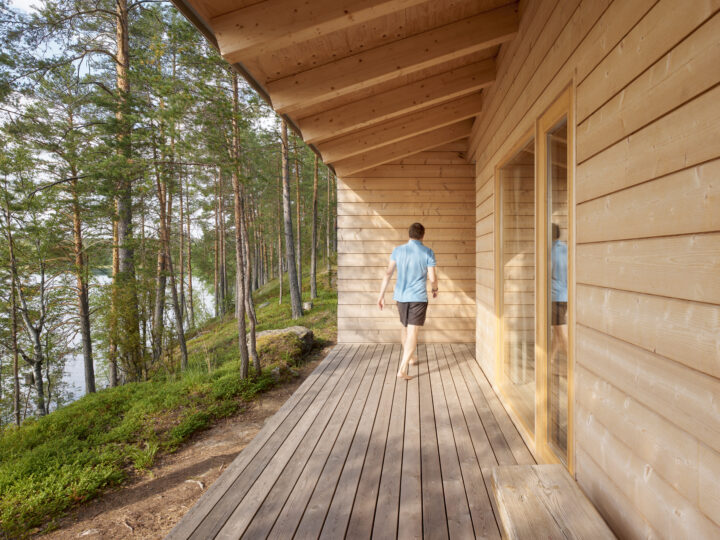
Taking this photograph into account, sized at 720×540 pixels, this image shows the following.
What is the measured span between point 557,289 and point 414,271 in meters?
1.74

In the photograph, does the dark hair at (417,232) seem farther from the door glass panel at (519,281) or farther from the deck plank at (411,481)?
the deck plank at (411,481)

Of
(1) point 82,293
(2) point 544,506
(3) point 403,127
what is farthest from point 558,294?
(1) point 82,293

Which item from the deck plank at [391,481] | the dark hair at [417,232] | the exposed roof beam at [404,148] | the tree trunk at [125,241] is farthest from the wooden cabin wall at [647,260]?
the tree trunk at [125,241]

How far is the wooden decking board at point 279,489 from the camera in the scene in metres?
1.64

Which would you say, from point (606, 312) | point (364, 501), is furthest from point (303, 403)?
point (606, 312)

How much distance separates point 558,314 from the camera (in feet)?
6.15

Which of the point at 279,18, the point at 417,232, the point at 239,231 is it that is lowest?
the point at 417,232

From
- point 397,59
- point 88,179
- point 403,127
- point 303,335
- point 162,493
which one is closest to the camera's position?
point 397,59

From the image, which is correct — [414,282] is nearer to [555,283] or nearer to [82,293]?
[555,283]

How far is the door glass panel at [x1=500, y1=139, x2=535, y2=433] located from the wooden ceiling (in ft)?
3.23

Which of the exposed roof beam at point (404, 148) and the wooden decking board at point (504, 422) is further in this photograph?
the exposed roof beam at point (404, 148)

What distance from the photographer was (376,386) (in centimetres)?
346

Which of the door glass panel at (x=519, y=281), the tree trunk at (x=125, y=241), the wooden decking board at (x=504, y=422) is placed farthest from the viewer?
the tree trunk at (x=125, y=241)

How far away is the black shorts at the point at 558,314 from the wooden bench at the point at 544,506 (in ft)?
2.31
